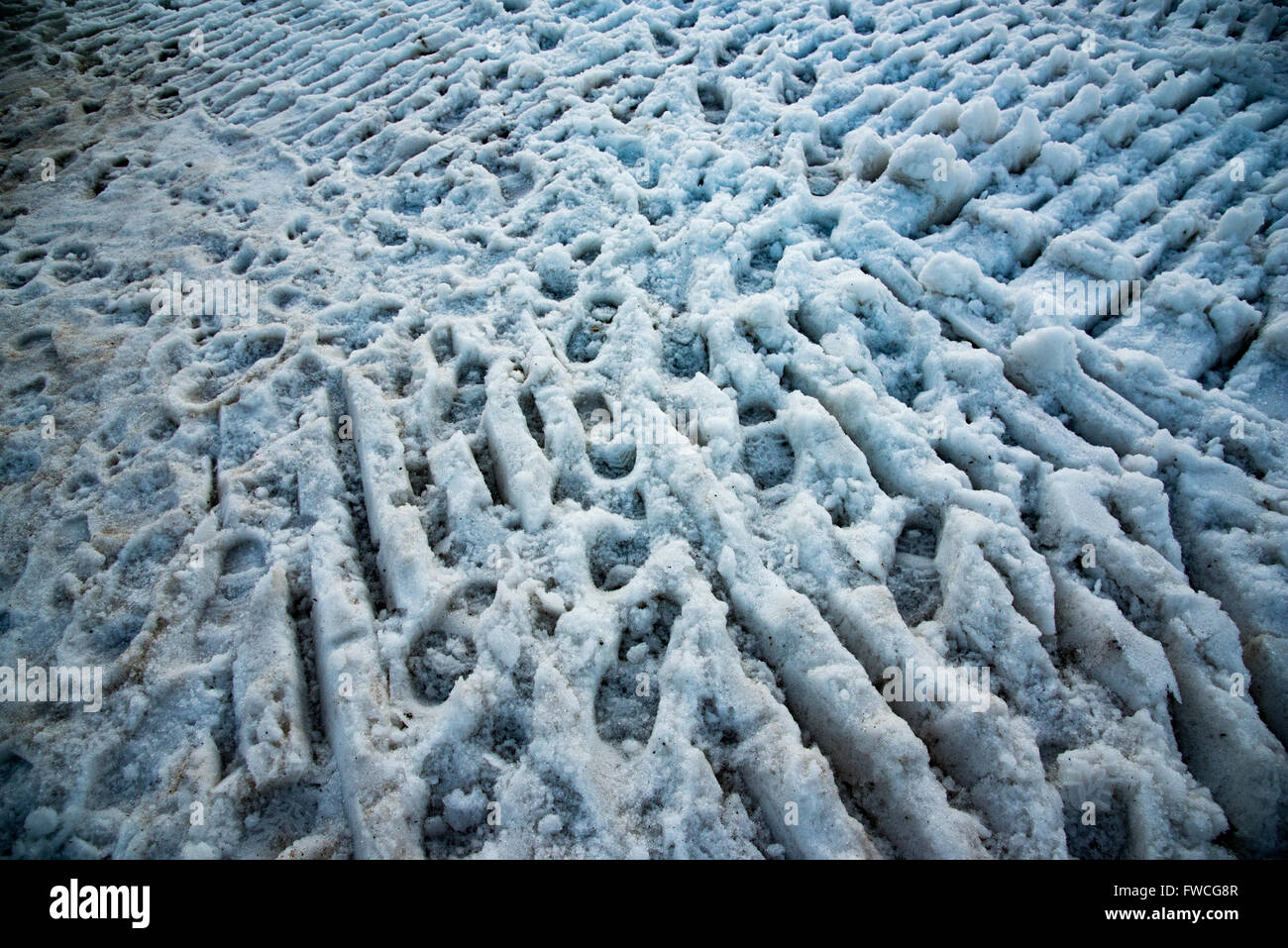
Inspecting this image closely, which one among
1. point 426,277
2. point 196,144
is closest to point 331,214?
point 426,277

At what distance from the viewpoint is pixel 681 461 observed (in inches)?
87.7

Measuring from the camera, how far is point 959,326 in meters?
2.64

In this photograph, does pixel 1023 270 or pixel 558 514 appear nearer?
pixel 558 514

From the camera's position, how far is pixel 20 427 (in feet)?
8.66

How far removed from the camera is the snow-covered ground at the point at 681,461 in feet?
5.41

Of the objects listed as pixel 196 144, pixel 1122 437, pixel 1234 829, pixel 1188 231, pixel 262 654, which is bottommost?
pixel 1234 829

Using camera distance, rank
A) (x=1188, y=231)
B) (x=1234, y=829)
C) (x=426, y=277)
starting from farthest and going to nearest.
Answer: (x=426, y=277) → (x=1188, y=231) → (x=1234, y=829)

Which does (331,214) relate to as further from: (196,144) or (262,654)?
(262,654)

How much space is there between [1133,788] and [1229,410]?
4.84 feet

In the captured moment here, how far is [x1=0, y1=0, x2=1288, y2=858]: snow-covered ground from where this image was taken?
1.65m

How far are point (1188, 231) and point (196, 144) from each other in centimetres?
541

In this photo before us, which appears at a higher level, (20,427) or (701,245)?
(701,245)

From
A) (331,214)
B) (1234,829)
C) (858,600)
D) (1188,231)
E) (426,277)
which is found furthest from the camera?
(331,214)

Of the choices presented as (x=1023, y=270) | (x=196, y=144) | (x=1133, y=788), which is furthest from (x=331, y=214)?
(x=1133, y=788)
